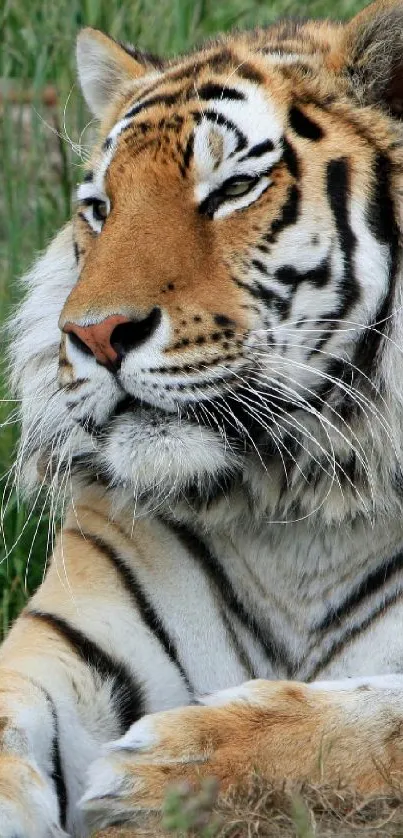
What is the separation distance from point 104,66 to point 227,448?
1062 mm

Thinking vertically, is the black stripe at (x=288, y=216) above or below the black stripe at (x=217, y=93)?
below

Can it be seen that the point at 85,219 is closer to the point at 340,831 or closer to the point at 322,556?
the point at 322,556

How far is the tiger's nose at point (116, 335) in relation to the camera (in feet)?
7.20

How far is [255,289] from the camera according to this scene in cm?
236

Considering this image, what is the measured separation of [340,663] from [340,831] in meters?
0.59

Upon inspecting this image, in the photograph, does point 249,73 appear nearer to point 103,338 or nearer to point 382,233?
point 382,233

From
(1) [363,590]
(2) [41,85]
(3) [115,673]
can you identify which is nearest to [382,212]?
(1) [363,590]

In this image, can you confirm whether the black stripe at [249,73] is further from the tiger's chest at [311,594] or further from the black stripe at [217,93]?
the tiger's chest at [311,594]

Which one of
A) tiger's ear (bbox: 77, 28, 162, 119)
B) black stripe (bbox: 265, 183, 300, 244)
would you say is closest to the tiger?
black stripe (bbox: 265, 183, 300, 244)

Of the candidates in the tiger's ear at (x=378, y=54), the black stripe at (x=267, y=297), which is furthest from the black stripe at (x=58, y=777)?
the tiger's ear at (x=378, y=54)

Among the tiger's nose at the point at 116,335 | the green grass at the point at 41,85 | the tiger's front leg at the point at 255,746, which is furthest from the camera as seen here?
the green grass at the point at 41,85

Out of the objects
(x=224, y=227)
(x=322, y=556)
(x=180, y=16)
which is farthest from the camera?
(x=180, y=16)

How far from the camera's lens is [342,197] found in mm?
2414

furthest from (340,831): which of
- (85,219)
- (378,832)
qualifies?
(85,219)
